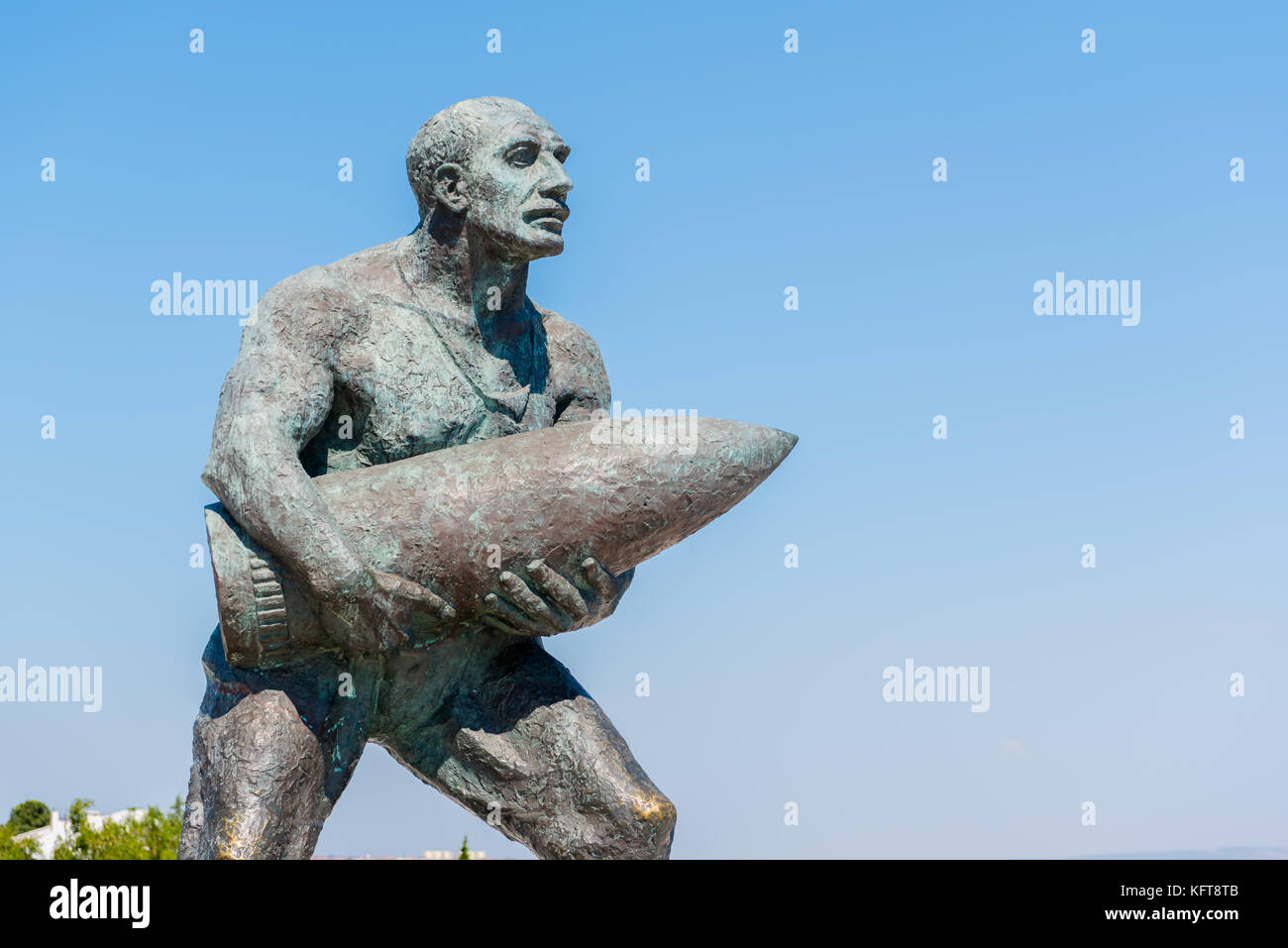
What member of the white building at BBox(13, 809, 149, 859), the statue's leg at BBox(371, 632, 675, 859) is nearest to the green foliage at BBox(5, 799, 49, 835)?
the white building at BBox(13, 809, 149, 859)

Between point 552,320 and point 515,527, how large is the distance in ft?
4.88

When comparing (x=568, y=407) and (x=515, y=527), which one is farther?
(x=568, y=407)

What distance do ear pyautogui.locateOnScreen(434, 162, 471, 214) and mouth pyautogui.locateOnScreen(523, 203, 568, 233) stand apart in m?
0.29

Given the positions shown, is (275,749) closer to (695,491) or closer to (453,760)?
(453,760)

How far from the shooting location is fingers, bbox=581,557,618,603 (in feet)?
20.1

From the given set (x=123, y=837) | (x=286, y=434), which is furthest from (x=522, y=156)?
(x=123, y=837)

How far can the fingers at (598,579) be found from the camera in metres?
6.14

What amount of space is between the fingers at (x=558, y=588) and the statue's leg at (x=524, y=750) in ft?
2.03

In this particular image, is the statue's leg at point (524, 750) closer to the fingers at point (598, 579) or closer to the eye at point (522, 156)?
the fingers at point (598, 579)

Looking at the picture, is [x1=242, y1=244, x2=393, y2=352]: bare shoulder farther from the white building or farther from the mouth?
the white building

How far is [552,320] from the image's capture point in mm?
7133

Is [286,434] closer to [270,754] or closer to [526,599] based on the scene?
[526,599]

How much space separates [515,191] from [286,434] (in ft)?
4.76
